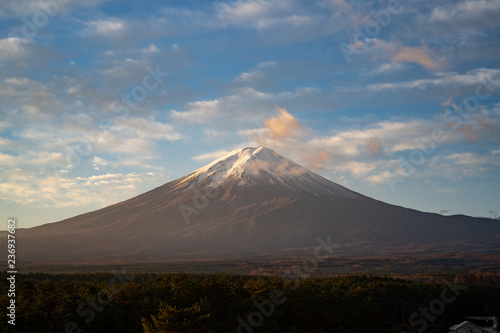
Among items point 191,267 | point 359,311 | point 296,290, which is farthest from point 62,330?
point 191,267

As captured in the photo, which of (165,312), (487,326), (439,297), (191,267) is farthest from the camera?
(191,267)

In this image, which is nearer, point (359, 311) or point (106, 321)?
point (106, 321)

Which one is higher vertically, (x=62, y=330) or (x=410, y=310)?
(x=62, y=330)

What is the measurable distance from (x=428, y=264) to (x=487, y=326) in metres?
104

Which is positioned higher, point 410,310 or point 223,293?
point 223,293

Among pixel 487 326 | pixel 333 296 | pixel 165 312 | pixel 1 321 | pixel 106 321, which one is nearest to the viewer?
pixel 1 321

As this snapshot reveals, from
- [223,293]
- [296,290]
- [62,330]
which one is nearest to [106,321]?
[62,330]

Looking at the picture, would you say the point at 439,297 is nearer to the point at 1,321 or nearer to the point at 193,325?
the point at 193,325

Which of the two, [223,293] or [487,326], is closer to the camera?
[223,293]

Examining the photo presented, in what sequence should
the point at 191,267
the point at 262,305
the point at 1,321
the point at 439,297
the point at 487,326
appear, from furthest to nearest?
the point at 191,267, the point at 439,297, the point at 487,326, the point at 262,305, the point at 1,321

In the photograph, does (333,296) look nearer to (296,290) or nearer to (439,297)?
(296,290)

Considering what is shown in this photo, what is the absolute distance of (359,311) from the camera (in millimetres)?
55688

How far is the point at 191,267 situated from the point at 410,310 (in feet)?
320

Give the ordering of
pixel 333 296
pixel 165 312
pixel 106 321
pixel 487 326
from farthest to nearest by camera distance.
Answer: pixel 487 326 < pixel 333 296 < pixel 106 321 < pixel 165 312
